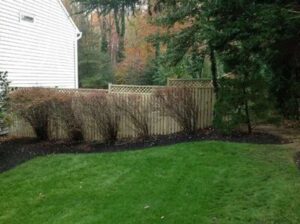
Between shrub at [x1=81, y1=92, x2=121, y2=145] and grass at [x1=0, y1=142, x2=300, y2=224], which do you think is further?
shrub at [x1=81, y1=92, x2=121, y2=145]

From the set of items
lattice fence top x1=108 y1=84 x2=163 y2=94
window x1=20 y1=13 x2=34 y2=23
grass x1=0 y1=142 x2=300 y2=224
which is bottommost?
grass x1=0 y1=142 x2=300 y2=224

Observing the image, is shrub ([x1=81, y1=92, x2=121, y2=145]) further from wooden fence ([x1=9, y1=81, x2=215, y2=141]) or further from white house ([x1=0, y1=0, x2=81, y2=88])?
white house ([x1=0, y1=0, x2=81, y2=88])

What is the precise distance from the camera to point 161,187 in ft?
20.7

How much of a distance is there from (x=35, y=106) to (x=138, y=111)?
8.41 ft

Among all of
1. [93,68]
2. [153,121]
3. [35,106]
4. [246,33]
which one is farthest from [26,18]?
[93,68]

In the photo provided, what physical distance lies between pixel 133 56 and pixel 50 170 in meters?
19.3

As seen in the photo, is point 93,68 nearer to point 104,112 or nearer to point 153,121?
point 153,121

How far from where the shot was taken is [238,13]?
8867 mm

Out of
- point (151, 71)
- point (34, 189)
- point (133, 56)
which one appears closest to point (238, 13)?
point (34, 189)

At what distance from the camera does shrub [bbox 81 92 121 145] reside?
9586mm

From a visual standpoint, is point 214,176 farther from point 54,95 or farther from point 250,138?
point 54,95

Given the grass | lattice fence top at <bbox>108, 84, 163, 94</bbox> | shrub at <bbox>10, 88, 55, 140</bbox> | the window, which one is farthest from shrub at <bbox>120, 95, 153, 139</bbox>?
the window

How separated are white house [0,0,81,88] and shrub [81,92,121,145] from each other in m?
4.27

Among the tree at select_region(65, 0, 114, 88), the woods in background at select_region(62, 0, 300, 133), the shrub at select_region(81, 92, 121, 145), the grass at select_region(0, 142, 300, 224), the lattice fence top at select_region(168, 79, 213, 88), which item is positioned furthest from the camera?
the tree at select_region(65, 0, 114, 88)
